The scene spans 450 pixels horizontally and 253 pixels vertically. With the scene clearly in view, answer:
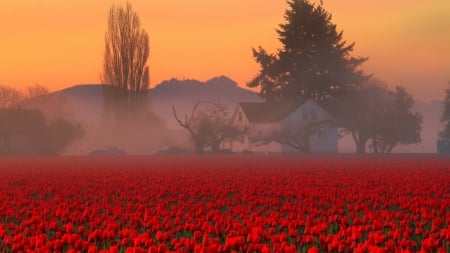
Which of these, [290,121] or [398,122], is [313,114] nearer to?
[290,121]

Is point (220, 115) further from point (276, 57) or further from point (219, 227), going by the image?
point (219, 227)

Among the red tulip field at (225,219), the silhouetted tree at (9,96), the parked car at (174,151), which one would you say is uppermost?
the silhouetted tree at (9,96)

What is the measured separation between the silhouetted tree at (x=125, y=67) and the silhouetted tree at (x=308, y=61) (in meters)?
14.7

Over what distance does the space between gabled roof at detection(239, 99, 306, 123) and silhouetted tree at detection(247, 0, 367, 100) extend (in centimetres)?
181

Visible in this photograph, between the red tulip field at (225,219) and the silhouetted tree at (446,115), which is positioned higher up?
the silhouetted tree at (446,115)

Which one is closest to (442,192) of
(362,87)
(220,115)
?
(220,115)

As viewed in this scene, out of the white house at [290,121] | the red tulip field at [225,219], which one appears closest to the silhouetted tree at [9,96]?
the white house at [290,121]

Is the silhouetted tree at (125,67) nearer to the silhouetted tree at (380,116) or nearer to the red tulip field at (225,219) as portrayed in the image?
the silhouetted tree at (380,116)

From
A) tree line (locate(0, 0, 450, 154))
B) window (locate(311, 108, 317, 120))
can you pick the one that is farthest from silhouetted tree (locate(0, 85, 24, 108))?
window (locate(311, 108, 317, 120))

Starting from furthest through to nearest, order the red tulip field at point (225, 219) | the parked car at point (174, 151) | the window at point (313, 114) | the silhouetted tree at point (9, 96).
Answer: the silhouetted tree at point (9, 96) → the window at point (313, 114) → the parked car at point (174, 151) → the red tulip field at point (225, 219)

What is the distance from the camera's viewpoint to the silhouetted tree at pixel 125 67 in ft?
283

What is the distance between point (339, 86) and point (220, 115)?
20073 millimetres

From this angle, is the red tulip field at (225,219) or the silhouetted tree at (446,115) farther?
the silhouetted tree at (446,115)

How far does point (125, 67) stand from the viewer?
8631 centimetres
